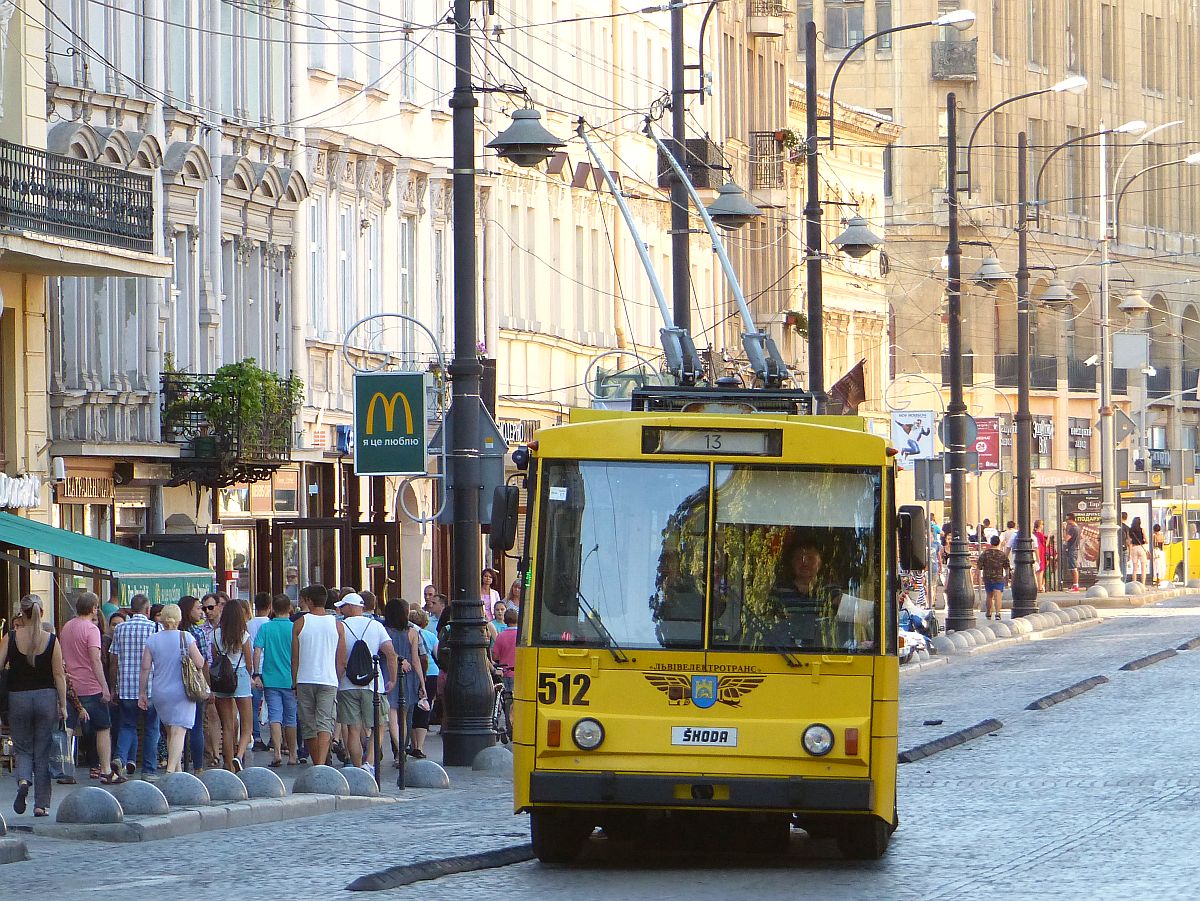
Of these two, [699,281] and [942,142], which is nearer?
[699,281]

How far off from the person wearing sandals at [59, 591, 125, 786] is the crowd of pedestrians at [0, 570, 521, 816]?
1 centimetres

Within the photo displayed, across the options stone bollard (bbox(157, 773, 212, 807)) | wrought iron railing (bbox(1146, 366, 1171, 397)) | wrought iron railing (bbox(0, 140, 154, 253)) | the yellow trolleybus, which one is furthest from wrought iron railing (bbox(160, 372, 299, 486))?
wrought iron railing (bbox(1146, 366, 1171, 397))

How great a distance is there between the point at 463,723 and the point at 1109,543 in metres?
38.7

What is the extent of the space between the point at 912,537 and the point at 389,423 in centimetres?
825

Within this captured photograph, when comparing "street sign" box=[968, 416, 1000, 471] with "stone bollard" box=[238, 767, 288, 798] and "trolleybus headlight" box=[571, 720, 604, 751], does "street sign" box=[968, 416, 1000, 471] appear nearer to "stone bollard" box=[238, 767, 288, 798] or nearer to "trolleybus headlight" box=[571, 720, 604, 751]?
"stone bollard" box=[238, 767, 288, 798]

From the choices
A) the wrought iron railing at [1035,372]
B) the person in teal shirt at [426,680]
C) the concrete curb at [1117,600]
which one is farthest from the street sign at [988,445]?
the wrought iron railing at [1035,372]

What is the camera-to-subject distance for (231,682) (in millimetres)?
23516

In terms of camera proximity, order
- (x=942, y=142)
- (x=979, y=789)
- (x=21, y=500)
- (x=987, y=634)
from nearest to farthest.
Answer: (x=979, y=789) → (x=21, y=500) → (x=987, y=634) → (x=942, y=142)

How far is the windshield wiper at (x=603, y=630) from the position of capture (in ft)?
53.1

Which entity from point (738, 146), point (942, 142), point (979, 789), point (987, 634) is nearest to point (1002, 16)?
point (942, 142)

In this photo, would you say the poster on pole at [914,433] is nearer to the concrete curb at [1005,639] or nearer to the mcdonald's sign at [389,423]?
the concrete curb at [1005,639]

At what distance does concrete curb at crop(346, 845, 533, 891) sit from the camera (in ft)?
50.0

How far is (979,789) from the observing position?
2147 cm

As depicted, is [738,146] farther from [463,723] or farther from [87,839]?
[87,839]
